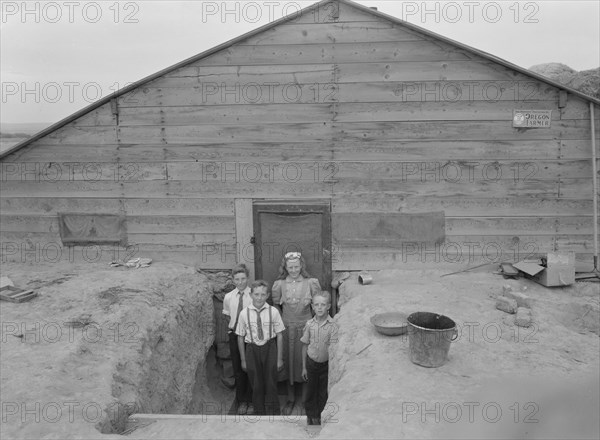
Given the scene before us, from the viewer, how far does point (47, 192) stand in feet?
29.9

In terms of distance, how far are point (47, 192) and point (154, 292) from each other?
10.3 feet

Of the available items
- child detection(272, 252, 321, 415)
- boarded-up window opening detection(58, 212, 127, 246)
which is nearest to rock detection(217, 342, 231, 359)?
child detection(272, 252, 321, 415)

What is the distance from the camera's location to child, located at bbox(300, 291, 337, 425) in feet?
22.1

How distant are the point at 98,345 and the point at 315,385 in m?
2.93

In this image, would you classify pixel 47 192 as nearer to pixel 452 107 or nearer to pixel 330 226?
pixel 330 226

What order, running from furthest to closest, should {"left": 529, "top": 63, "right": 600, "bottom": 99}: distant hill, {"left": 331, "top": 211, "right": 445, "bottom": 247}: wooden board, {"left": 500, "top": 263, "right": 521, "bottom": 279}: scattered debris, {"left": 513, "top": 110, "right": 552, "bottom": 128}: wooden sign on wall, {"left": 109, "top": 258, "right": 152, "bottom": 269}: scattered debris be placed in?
{"left": 529, "top": 63, "right": 600, "bottom": 99}: distant hill < {"left": 109, "top": 258, "right": 152, "bottom": 269}: scattered debris < {"left": 331, "top": 211, "right": 445, "bottom": 247}: wooden board < {"left": 500, "top": 263, "right": 521, "bottom": 279}: scattered debris < {"left": 513, "top": 110, "right": 552, "bottom": 128}: wooden sign on wall

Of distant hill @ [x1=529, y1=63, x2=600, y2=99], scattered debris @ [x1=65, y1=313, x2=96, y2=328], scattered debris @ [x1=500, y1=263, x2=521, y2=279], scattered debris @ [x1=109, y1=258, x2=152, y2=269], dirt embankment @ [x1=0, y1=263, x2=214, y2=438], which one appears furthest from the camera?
distant hill @ [x1=529, y1=63, x2=600, y2=99]

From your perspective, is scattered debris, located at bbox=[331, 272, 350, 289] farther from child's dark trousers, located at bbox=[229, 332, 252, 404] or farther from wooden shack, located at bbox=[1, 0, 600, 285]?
child's dark trousers, located at bbox=[229, 332, 252, 404]

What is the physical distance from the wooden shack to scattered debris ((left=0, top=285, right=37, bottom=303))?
1685 millimetres

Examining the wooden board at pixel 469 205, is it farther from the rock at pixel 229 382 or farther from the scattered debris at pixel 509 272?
the rock at pixel 229 382

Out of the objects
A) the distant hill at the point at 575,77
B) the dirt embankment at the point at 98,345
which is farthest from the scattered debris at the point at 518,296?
the distant hill at the point at 575,77

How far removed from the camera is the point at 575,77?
16234 millimetres

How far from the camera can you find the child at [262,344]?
22.6ft

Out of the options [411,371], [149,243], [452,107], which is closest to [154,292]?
[149,243]
